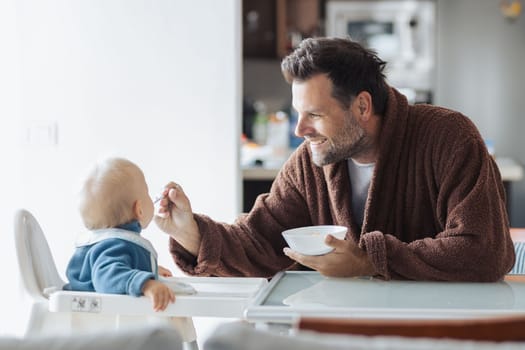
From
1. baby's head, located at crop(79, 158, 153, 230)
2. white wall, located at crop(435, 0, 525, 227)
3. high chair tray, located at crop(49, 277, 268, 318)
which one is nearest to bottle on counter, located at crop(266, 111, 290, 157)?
white wall, located at crop(435, 0, 525, 227)

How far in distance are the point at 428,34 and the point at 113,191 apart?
509 cm

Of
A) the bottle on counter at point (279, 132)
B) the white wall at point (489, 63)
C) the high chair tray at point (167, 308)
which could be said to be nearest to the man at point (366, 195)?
the high chair tray at point (167, 308)

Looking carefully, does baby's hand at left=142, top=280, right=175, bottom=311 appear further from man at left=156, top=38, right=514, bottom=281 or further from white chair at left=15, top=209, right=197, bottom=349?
man at left=156, top=38, right=514, bottom=281

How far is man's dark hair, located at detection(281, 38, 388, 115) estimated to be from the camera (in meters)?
2.40

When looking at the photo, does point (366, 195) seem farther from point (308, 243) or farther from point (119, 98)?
point (119, 98)

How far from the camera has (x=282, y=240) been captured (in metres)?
2.53

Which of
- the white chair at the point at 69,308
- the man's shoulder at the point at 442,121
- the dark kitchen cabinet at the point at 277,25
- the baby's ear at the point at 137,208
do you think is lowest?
the white chair at the point at 69,308

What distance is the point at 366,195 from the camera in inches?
96.7

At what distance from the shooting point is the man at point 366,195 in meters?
2.13

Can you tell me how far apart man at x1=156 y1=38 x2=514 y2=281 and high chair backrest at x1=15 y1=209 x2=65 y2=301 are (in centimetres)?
30

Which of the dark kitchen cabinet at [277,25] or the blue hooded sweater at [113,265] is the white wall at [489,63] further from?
the blue hooded sweater at [113,265]

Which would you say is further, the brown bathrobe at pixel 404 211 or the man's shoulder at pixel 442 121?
the man's shoulder at pixel 442 121

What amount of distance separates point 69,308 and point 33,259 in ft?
1.31

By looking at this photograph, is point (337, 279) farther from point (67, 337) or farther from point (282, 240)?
point (67, 337)
